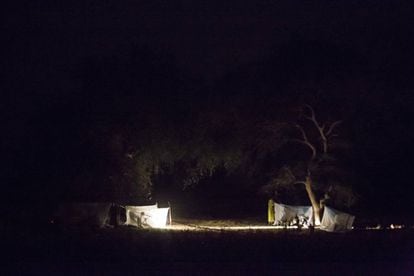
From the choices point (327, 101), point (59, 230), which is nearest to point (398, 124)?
point (327, 101)

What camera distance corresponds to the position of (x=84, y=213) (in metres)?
31.1

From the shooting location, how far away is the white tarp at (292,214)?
33.1 meters

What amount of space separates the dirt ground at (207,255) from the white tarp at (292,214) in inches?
365

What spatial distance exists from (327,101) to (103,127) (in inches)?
427

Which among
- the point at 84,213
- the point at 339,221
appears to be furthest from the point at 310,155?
the point at 84,213

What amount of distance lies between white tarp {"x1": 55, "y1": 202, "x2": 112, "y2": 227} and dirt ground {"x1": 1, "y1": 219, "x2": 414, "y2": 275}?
266 inches

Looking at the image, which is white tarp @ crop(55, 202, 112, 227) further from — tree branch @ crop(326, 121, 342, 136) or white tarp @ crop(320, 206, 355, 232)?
tree branch @ crop(326, 121, 342, 136)

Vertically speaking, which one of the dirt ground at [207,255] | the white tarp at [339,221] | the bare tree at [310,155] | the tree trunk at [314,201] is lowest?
the dirt ground at [207,255]

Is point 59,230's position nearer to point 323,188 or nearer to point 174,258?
point 174,258

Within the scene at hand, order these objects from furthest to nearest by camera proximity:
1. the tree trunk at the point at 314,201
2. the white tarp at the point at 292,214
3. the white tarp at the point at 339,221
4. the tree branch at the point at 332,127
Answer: the tree trunk at the point at 314,201 → the tree branch at the point at 332,127 → the white tarp at the point at 292,214 → the white tarp at the point at 339,221

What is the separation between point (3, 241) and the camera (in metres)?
19.8

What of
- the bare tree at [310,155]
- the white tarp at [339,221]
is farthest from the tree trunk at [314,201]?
the white tarp at [339,221]

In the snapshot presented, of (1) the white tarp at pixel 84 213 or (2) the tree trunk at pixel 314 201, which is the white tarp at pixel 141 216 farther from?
(2) the tree trunk at pixel 314 201

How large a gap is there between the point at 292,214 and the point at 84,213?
33.1ft
